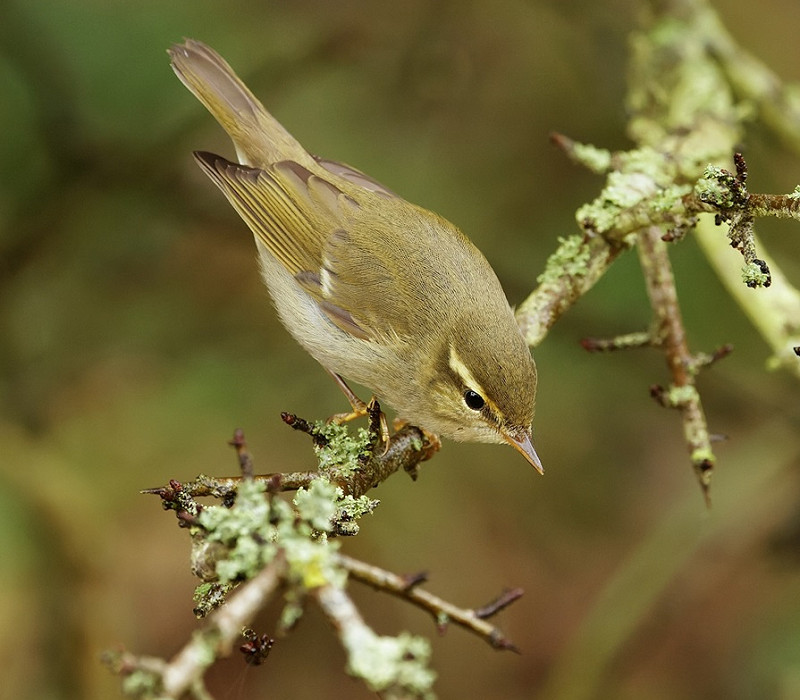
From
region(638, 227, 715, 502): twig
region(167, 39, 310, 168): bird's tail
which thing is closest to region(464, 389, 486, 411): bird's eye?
region(638, 227, 715, 502): twig

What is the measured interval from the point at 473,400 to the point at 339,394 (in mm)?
2101

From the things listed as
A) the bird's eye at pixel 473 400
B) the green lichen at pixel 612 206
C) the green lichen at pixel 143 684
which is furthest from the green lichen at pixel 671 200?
the green lichen at pixel 143 684

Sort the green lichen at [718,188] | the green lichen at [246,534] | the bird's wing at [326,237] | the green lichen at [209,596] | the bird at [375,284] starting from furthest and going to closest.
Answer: the bird's wing at [326,237] < the bird at [375,284] < the green lichen at [718,188] < the green lichen at [209,596] < the green lichen at [246,534]

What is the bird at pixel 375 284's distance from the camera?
11.6ft

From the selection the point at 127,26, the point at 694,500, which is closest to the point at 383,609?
the point at 694,500

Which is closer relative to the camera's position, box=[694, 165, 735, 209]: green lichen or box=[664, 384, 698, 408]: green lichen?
box=[694, 165, 735, 209]: green lichen

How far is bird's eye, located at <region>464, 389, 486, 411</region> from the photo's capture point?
3.56m

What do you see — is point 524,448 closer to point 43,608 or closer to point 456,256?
point 456,256

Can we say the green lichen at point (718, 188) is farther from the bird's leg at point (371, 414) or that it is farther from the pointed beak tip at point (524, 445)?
Result: the pointed beak tip at point (524, 445)

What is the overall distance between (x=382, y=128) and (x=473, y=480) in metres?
2.35

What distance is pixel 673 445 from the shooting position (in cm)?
634

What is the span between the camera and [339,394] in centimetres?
559

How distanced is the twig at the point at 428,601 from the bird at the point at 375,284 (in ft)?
5.60

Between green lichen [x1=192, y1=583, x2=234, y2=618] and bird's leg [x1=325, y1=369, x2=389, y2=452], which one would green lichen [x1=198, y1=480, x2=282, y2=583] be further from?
bird's leg [x1=325, y1=369, x2=389, y2=452]
